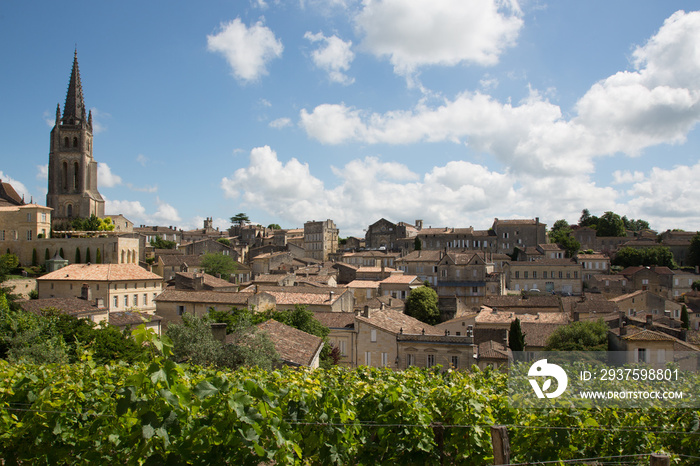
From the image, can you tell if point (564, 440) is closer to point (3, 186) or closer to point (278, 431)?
point (278, 431)

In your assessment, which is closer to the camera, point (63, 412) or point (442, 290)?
point (63, 412)

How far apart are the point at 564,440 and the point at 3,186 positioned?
75.9 m

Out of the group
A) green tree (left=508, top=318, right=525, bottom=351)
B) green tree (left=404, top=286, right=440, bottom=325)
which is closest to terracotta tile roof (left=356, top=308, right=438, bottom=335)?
green tree (left=508, top=318, right=525, bottom=351)

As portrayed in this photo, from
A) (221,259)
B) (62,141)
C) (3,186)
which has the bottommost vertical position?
(221,259)

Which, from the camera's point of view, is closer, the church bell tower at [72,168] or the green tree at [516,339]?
the green tree at [516,339]

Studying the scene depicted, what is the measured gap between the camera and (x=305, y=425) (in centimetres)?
680

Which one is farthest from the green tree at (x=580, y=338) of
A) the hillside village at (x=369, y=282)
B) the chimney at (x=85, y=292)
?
the chimney at (x=85, y=292)

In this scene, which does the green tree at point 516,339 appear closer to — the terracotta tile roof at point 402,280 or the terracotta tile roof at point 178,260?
the terracotta tile roof at point 402,280

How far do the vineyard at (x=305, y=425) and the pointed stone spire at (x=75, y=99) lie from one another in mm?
76111

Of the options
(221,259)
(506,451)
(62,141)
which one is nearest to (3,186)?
(62,141)

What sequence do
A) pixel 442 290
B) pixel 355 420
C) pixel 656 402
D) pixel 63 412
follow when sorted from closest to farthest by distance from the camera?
pixel 63 412 → pixel 355 420 → pixel 656 402 → pixel 442 290

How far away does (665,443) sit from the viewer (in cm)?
730

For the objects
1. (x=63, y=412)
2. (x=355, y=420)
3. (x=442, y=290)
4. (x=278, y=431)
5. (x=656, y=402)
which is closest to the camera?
(x=278, y=431)

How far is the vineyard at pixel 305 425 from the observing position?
5828 millimetres
